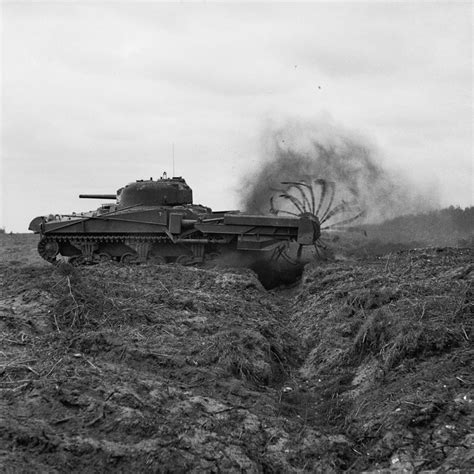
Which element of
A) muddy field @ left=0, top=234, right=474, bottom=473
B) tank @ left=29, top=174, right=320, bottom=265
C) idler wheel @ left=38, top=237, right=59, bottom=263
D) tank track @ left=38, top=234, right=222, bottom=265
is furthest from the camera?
idler wheel @ left=38, top=237, right=59, bottom=263

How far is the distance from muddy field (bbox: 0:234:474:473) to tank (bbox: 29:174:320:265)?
6.35 meters

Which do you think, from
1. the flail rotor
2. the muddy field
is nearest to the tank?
the flail rotor

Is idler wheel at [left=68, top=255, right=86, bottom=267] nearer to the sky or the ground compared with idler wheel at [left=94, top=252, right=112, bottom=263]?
nearer to the ground

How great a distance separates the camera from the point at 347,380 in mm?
8320

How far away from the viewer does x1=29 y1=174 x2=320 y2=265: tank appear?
18906mm

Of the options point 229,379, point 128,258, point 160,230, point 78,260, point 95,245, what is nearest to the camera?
point 229,379

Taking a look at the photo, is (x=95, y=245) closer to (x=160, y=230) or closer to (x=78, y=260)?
(x=78, y=260)

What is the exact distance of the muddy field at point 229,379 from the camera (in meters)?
5.62

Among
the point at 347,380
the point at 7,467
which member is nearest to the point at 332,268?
the point at 347,380

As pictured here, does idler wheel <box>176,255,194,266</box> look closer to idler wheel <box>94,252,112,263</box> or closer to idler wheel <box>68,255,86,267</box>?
idler wheel <box>94,252,112,263</box>

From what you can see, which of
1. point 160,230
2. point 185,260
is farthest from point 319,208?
point 160,230

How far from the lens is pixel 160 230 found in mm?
19625

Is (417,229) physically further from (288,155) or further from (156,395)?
(156,395)

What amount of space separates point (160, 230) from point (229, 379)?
1218 cm
